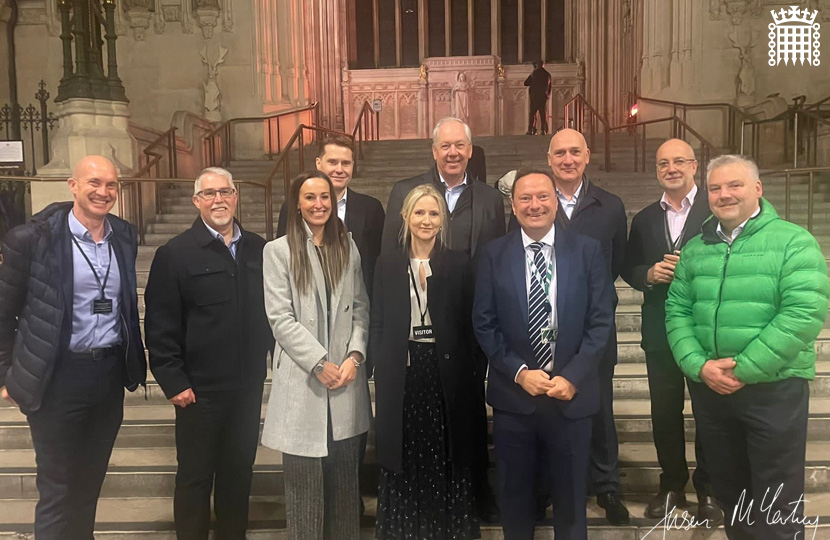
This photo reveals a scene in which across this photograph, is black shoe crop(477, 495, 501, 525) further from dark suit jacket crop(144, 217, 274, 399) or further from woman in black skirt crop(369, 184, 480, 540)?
dark suit jacket crop(144, 217, 274, 399)

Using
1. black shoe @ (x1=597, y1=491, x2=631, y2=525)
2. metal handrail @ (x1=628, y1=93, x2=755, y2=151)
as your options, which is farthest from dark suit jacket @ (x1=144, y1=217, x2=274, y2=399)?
metal handrail @ (x1=628, y1=93, x2=755, y2=151)

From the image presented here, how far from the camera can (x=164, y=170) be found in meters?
9.57

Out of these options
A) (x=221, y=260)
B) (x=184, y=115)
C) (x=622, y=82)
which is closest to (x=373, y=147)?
(x=184, y=115)

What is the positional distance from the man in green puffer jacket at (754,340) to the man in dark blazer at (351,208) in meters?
1.67

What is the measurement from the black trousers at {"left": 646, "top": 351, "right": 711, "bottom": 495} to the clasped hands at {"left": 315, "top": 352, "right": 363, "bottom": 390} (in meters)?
1.60

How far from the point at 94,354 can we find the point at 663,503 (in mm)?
2956

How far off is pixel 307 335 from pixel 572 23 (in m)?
15.9

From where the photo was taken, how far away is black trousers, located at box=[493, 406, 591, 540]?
9.71ft

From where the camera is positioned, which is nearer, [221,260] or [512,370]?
[512,370]

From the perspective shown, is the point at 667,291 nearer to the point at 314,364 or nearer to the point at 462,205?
the point at 462,205

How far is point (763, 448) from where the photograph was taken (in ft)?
9.24

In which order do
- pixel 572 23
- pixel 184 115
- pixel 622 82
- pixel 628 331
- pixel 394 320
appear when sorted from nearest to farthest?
pixel 394 320, pixel 628 331, pixel 184 115, pixel 622 82, pixel 572 23

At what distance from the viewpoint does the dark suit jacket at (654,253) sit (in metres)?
3.39

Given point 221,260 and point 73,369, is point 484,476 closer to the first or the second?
point 221,260
